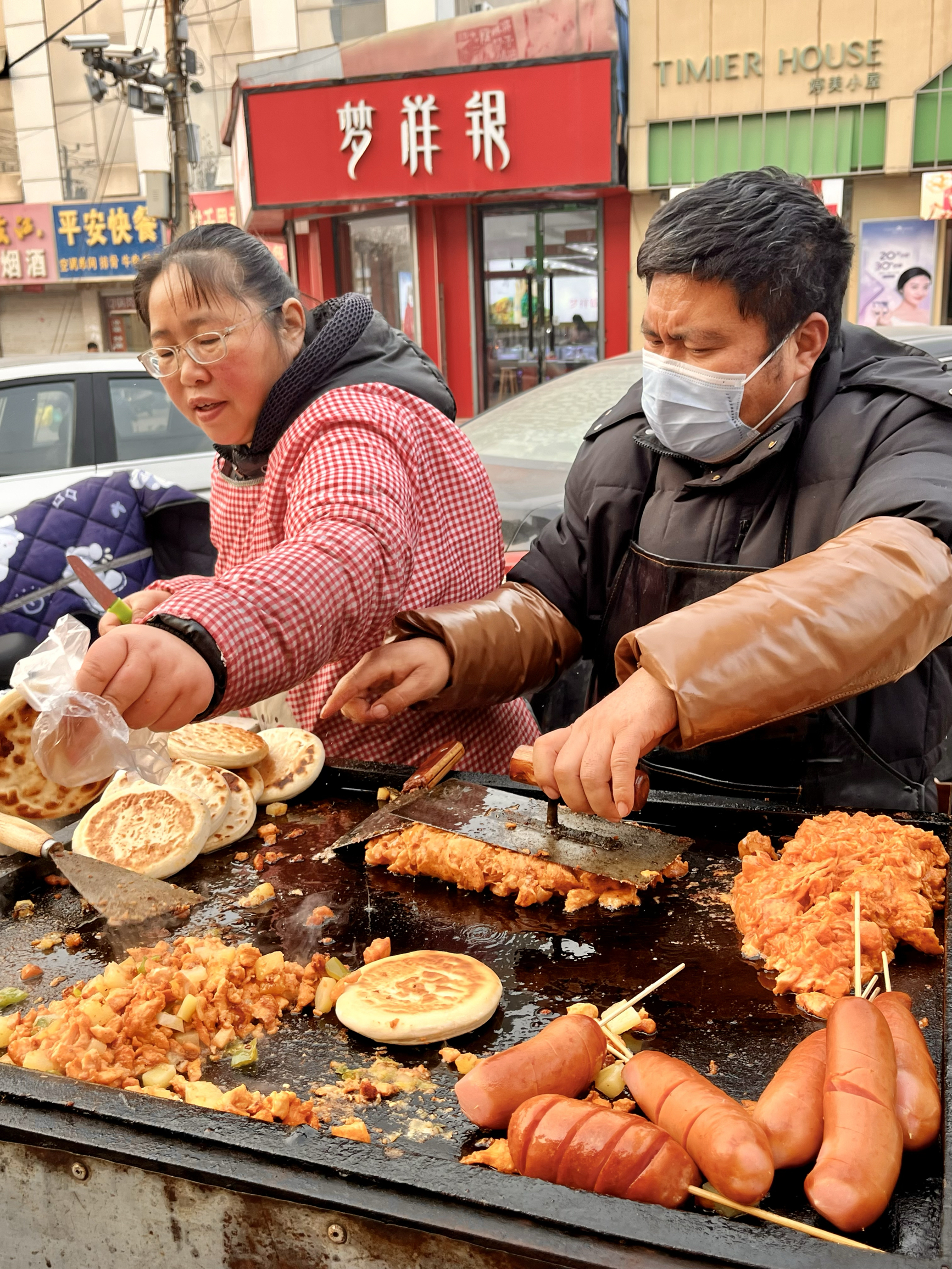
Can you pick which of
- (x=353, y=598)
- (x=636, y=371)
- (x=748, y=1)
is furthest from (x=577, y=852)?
(x=748, y=1)

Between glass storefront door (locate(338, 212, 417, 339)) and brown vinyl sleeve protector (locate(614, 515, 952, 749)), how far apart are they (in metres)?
15.5

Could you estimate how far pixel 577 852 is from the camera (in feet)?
7.36

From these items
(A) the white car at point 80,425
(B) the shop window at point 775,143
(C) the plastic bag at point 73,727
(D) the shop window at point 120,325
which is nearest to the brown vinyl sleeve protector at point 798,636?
(C) the plastic bag at point 73,727

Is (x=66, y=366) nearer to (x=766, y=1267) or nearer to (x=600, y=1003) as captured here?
(x=600, y=1003)

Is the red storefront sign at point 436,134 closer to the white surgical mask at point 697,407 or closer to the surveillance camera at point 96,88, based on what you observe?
the surveillance camera at point 96,88

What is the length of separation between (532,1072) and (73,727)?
41.0 inches

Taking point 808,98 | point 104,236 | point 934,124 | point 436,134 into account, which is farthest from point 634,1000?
point 104,236

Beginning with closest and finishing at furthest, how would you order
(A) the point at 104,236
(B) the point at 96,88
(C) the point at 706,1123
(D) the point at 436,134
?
(C) the point at 706,1123
(D) the point at 436,134
(B) the point at 96,88
(A) the point at 104,236

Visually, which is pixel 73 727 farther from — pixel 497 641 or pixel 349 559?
pixel 497 641

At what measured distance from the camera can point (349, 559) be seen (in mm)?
2277

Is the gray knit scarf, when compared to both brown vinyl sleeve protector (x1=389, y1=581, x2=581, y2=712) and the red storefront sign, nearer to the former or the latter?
brown vinyl sleeve protector (x1=389, y1=581, x2=581, y2=712)

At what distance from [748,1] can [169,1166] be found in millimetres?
15615

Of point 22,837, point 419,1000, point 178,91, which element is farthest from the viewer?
point 178,91

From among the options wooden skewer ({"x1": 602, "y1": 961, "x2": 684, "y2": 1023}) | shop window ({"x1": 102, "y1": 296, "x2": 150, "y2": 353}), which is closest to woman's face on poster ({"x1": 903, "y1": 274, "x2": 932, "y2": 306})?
wooden skewer ({"x1": 602, "y1": 961, "x2": 684, "y2": 1023})
